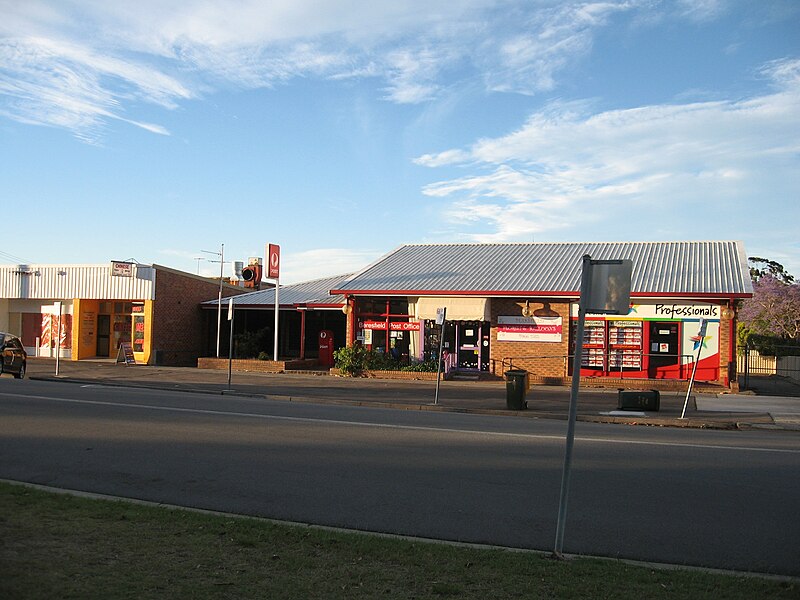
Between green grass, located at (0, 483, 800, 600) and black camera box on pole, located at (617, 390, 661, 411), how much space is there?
13.9m

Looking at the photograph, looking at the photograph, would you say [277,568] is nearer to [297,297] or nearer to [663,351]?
[663,351]

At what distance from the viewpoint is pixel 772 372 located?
39781 mm

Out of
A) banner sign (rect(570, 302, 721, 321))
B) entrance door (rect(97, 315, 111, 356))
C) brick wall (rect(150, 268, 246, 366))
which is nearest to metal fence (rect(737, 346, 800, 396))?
banner sign (rect(570, 302, 721, 321))

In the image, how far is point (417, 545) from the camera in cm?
663

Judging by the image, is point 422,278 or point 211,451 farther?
point 422,278

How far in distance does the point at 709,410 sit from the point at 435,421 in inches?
317

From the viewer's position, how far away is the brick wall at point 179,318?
1356 inches

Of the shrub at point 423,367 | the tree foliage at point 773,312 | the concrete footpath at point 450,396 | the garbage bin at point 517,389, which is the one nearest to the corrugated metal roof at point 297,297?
the concrete footpath at point 450,396

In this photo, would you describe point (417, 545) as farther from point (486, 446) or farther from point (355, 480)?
point (486, 446)

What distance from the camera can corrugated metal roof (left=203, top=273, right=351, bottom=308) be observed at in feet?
114

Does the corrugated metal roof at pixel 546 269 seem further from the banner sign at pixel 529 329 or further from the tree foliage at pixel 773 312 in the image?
the tree foliage at pixel 773 312

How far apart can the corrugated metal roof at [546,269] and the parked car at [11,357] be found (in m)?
11.6

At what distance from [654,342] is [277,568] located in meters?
23.8

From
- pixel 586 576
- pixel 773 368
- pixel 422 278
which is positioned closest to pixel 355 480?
pixel 586 576
